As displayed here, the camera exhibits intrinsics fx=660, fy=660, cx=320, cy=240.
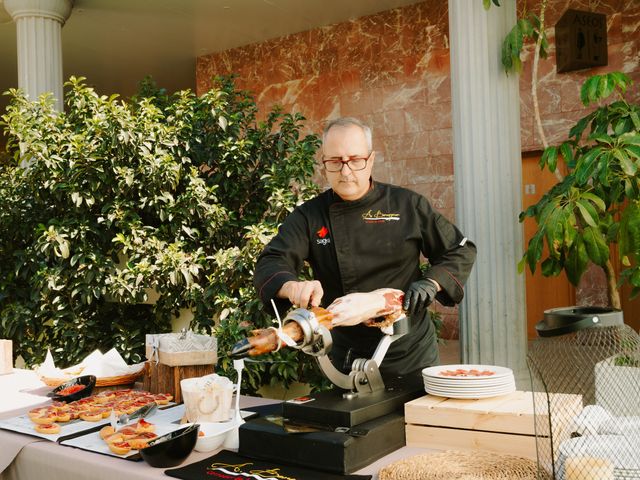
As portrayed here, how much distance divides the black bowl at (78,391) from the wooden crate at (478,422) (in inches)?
50.1

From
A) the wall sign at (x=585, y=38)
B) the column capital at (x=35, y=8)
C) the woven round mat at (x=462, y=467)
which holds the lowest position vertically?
the woven round mat at (x=462, y=467)

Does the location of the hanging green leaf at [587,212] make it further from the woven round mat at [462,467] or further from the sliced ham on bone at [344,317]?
the woven round mat at [462,467]

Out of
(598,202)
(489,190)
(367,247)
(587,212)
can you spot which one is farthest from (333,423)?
(489,190)

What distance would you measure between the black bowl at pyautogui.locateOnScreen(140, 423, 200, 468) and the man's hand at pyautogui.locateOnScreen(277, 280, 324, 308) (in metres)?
0.44

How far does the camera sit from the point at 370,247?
2309mm

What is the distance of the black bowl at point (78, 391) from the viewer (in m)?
2.34

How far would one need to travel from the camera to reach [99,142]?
4715mm

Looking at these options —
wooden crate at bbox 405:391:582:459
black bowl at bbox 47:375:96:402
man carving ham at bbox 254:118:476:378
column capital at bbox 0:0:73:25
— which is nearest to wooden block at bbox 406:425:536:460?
wooden crate at bbox 405:391:582:459

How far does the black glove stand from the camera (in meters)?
1.82

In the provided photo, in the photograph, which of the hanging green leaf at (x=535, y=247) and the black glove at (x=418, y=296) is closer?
the black glove at (x=418, y=296)

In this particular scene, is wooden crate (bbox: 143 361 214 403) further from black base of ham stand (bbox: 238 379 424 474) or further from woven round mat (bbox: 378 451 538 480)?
woven round mat (bbox: 378 451 538 480)

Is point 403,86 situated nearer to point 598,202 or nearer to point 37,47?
point 37,47

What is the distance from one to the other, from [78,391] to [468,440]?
142 cm

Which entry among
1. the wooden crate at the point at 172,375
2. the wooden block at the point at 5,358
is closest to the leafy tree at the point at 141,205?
the wooden block at the point at 5,358
